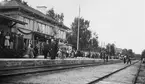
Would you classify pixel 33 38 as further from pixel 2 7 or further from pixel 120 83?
pixel 120 83

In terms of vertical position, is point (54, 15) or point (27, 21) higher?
point (54, 15)

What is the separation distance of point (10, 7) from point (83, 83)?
80.7 feet

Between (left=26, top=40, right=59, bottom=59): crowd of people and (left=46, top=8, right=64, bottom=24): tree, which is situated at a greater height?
(left=46, top=8, right=64, bottom=24): tree

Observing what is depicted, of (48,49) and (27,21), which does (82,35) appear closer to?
(27,21)

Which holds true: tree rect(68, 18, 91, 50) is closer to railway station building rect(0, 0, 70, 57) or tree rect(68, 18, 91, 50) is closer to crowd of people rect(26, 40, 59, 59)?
railway station building rect(0, 0, 70, 57)

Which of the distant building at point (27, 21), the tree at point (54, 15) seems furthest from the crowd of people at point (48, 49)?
the tree at point (54, 15)

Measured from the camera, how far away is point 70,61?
27109mm

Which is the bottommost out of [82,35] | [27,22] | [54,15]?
[27,22]

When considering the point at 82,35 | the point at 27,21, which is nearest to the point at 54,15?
the point at 82,35

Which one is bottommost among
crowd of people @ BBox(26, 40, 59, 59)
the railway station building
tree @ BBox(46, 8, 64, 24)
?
crowd of people @ BBox(26, 40, 59, 59)

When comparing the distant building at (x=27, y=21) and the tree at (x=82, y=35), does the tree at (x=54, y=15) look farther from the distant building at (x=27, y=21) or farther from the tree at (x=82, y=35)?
the distant building at (x=27, y=21)

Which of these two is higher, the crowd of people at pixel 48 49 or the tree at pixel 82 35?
the tree at pixel 82 35

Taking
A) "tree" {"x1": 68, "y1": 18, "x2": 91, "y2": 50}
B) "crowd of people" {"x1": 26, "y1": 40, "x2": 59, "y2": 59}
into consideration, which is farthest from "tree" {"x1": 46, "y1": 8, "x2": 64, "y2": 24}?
"crowd of people" {"x1": 26, "y1": 40, "x2": 59, "y2": 59}

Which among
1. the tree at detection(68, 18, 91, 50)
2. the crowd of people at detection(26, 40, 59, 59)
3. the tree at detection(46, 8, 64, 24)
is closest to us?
the crowd of people at detection(26, 40, 59, 59)
